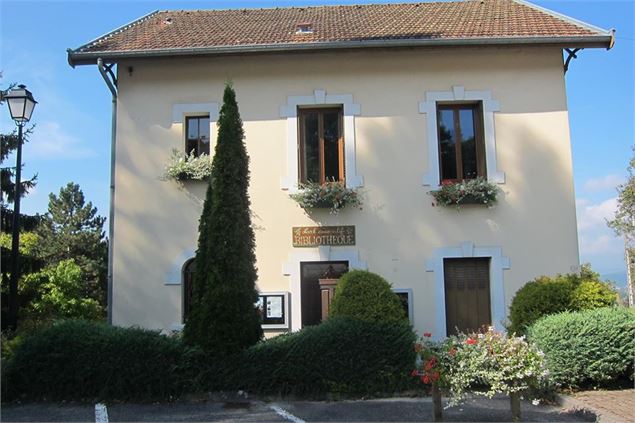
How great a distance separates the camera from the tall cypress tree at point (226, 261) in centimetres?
826

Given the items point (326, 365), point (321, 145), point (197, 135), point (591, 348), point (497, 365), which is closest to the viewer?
point (497, 365)

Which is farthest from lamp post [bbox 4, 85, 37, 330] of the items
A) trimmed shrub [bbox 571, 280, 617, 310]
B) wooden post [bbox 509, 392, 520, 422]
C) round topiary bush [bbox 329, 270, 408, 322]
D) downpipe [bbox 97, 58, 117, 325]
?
trimmed shrub [bbox 571, 280, 617, 310]

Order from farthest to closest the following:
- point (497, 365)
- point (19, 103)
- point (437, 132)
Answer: point (437, 132)
point (19, 103)
point (497, 365)

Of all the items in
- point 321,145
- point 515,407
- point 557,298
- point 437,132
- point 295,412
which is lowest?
point 295,412

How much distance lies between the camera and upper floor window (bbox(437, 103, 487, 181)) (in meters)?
11.4

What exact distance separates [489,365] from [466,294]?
4679 mm

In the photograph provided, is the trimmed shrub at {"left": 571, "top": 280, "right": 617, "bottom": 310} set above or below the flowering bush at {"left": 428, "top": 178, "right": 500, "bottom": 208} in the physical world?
below

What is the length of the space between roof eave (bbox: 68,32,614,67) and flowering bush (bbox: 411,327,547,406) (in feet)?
21.2

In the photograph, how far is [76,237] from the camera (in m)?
41.9

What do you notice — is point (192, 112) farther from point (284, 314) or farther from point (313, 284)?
point (284, 314)

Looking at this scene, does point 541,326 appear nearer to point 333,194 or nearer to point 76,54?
point 333,194

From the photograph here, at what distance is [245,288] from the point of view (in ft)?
27.9

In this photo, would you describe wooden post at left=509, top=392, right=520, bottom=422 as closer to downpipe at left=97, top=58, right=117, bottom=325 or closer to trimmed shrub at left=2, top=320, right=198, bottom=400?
trimmed shrub at left=2, top=320, right=198, bottom=400

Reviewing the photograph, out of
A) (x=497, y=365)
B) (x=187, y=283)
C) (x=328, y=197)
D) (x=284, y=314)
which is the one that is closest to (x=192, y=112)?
(x=328, y=197)
